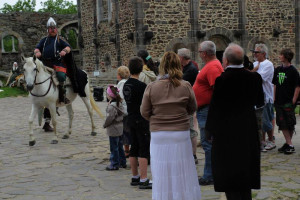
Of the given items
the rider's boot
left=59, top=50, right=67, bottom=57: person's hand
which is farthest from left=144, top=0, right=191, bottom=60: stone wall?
left=59, top=50, right=67, bottom=57: person's hand

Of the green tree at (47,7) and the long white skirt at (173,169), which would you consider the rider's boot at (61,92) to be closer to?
the long white skirt at (173,169)

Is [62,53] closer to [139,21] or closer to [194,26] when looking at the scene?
[139,21]

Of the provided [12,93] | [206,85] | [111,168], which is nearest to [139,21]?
[12,93]

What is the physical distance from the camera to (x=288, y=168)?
22.5 ft

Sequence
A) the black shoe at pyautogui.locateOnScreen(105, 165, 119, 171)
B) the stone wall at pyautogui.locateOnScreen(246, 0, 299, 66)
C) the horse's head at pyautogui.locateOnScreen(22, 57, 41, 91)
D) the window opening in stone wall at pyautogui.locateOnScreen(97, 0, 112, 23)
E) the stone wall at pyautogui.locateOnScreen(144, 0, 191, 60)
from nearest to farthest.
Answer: the black shoe at pyautogui.locateOnScreen(105, 165, 119, 171)
the horse's head at pyautogui.locateOnScreen(22, 57, 41, 91)
the stone wall at pyautogui.locateOnScreen(144, 0, 191, 60)
the stone wall at pyautogui.locateOnScreen(246, 0, 299, 66)
the window opening in stone wall at pyautogui.locateOnScreen(97, 0, 112, 23)

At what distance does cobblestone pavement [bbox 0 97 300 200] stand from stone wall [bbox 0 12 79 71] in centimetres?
2647

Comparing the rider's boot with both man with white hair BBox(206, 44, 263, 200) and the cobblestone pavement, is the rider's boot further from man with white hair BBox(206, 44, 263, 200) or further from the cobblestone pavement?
man with white hair BBox(206, 44, 263, 200)

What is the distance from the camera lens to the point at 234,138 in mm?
4398

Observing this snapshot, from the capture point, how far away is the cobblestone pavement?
5.64m

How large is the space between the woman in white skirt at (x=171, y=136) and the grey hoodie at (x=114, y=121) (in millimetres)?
2093

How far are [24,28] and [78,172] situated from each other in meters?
32.1

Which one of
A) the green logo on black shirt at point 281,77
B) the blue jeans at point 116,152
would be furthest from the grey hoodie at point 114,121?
the green logo on black shirt at point 281,77

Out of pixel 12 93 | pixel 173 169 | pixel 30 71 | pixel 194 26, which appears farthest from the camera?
pixel 12 93

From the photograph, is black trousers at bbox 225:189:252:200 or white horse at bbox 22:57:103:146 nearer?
black trousers at bbox 225:189:252:200
